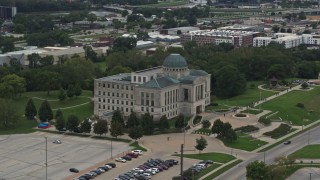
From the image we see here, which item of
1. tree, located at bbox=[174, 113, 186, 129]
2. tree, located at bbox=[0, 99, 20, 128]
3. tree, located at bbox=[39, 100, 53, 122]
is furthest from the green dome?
tree, located at bbox=[0, 99, 20, 128]

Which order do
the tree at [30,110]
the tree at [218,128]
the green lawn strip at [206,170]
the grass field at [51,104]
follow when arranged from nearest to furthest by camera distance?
1. the green lawn strip at [206,170]
2. the tree at [218,128]
3. the grass field at [51,104]
4. the tree at [30,110]

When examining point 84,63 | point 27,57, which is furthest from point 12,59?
point 84,63

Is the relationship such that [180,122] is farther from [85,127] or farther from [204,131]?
[85,127]

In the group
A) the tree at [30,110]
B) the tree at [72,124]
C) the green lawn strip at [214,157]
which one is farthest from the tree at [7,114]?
the green lawn strip at [214,157]

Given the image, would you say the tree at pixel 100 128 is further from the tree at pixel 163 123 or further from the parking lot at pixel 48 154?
the tree at pixel 163 123

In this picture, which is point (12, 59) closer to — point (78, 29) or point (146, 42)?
point (146, 42)

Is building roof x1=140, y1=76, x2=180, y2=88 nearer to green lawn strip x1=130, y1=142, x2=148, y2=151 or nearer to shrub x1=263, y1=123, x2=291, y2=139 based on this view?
green lawn strip x1=130, y1=142, x2=148, y2=151
